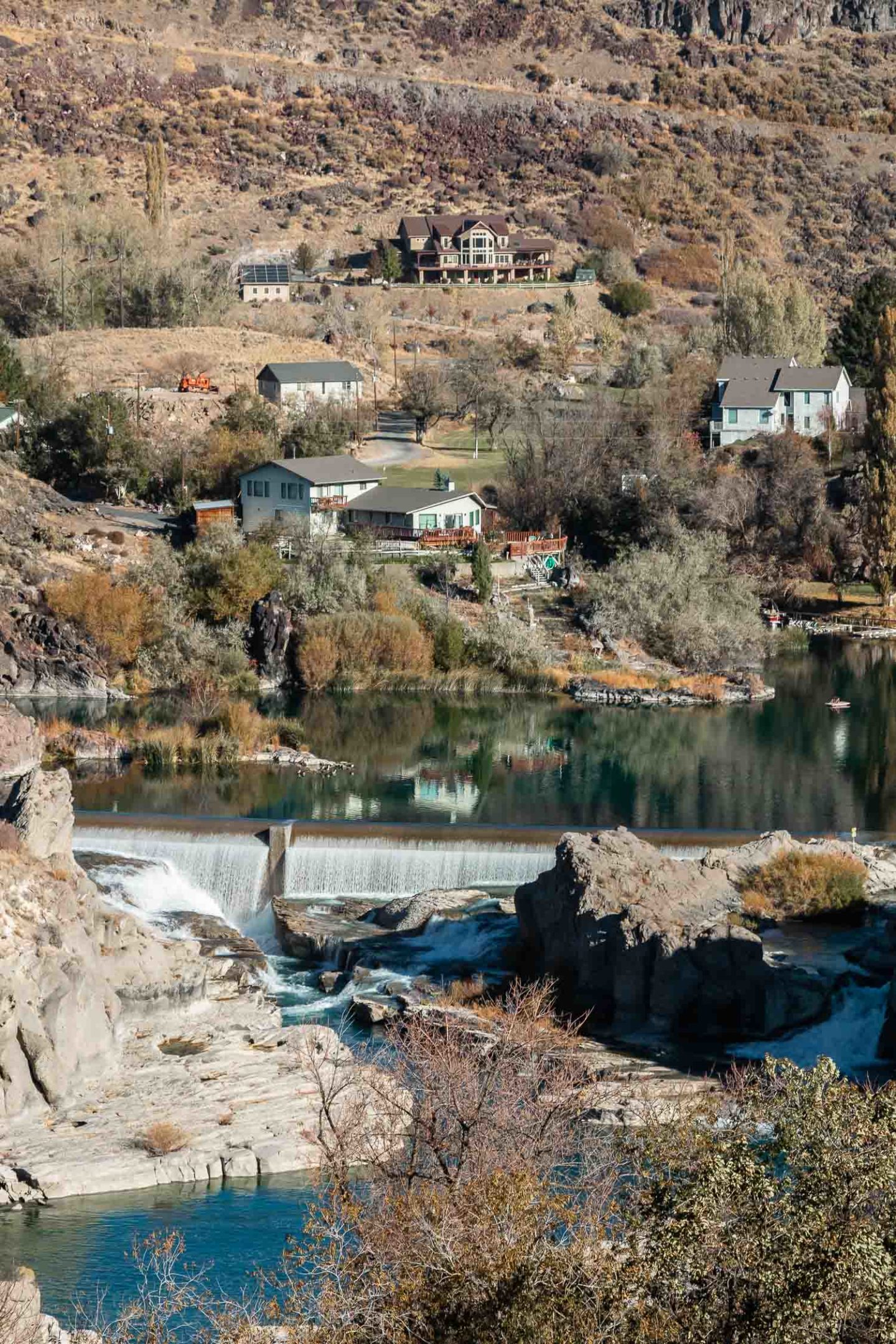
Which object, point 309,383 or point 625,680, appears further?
point 309,383

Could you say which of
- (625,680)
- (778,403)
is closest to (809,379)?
(778,403)

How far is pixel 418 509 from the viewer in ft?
212

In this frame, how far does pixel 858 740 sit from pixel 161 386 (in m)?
44.3

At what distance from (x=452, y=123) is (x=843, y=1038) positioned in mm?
110197

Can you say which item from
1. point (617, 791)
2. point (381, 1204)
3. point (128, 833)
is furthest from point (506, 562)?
point (381, 1204)

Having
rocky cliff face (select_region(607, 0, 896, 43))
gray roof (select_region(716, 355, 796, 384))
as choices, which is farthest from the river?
rocky cliff face (select_region(607, 0, 896, 43))

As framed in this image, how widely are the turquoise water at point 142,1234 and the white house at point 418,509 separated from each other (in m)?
42.6

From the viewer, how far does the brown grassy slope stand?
378 feet

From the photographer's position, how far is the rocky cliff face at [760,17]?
454 ft

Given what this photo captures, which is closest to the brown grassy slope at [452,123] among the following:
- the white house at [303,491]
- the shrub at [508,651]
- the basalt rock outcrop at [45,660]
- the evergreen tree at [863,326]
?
the evergreen tree at [863,326]

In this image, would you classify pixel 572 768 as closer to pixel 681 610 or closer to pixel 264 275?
pixel 681 610

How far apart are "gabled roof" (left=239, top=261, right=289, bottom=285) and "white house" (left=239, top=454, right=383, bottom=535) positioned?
35903 mm

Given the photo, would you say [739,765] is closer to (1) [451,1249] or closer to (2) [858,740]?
(2) [858,740]

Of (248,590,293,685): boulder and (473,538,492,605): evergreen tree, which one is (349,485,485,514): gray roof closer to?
(473,538,492,605): evergreen tree
